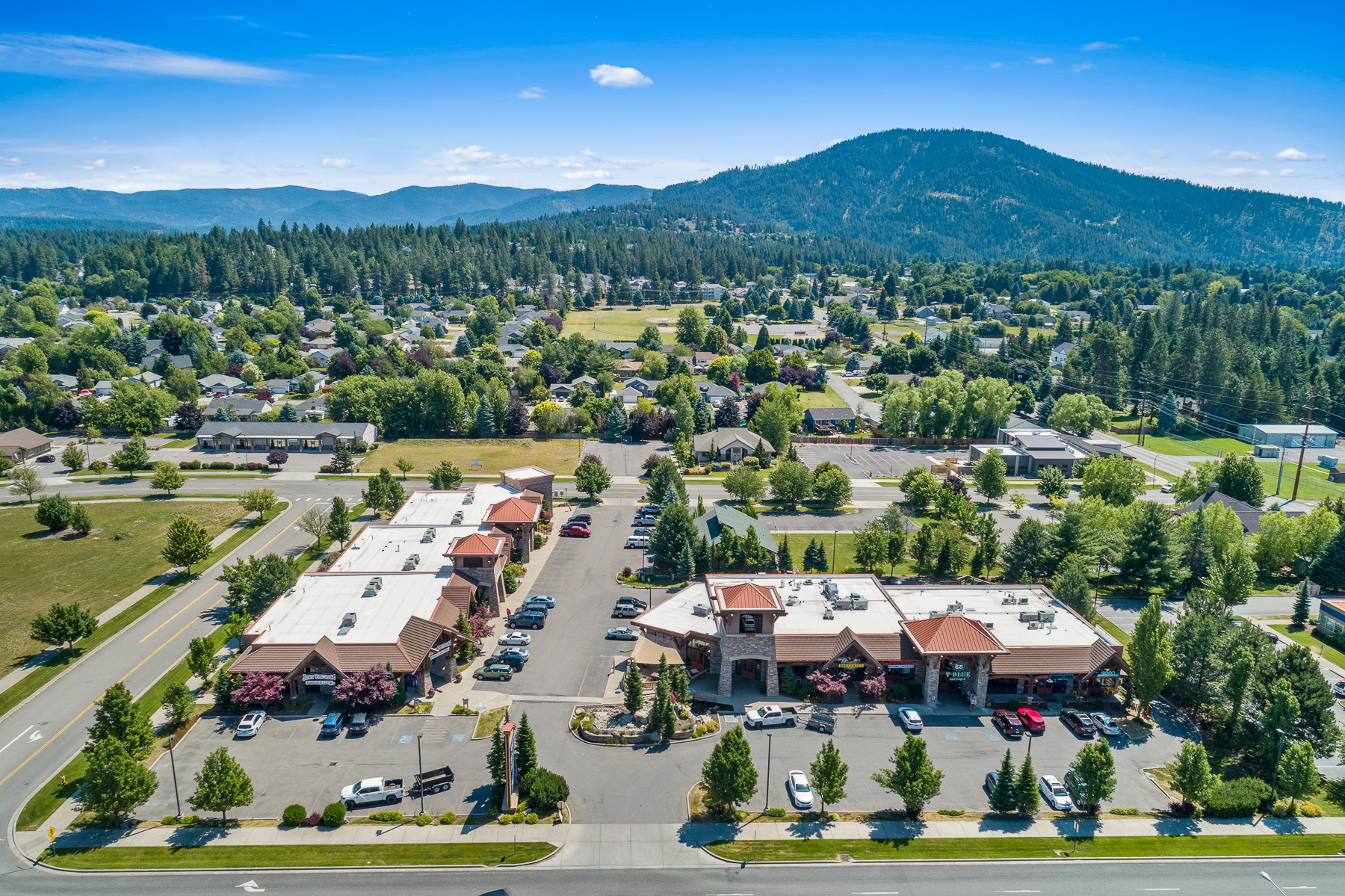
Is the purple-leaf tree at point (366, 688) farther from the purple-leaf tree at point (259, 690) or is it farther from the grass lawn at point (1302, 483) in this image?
the grass lawn at point (1302, 483)

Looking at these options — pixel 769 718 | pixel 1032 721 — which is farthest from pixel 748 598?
pixel 1032 721

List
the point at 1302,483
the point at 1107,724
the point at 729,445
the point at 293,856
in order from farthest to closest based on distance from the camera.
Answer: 1. the point at 729,445
2. the point at 1302,483
3. the point at 1107,724
4. the point at 293,856

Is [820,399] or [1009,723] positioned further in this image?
[820,399]

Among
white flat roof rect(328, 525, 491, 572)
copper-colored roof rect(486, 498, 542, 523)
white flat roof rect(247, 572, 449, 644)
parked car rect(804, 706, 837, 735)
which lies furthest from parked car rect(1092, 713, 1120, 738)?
white flat roof rect(328, 525, 491, 572)

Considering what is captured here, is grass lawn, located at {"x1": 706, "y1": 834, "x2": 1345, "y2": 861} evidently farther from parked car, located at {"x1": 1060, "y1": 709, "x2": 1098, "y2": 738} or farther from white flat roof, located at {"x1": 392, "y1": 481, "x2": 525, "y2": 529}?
white flat roof, located at {"x1": 392, "y1": 481, "x2": 525, "y2": 529}

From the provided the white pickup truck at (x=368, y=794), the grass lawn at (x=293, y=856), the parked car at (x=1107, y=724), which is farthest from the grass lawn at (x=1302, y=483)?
the white pickup truck at (x=368, y=794)

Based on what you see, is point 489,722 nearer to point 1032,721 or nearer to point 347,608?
point 347,608
